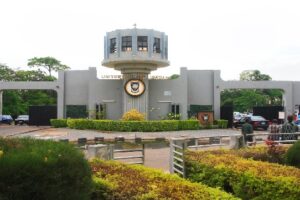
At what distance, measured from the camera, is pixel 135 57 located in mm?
33156

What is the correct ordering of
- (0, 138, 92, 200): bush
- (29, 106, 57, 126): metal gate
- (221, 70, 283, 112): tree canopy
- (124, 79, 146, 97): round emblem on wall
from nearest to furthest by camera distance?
(0, 138, 92, 200): bush
(124, 79, 146, 97): round emblem on wall
(29, 106, 57, 126): metal gate
(221, 70, 283, 112): tree canopy

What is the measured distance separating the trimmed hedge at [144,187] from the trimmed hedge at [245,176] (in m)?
1.73

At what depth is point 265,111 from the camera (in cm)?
4181

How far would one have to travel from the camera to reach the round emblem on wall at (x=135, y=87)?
34969mm

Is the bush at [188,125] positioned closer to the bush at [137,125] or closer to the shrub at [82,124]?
the bush at [137,125]

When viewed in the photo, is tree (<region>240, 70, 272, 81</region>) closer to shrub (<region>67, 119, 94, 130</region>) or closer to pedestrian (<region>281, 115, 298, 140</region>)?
shrub (<region>67, 119, 94, 130</region>)

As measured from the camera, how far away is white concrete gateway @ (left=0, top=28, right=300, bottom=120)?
34094 mm

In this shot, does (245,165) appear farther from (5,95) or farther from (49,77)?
(49,77)

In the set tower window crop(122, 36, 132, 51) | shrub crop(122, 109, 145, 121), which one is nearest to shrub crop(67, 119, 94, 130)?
shrub crop(122, 109, 145, 121)

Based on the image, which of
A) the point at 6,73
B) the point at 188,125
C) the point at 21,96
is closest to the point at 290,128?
the point at 188,125

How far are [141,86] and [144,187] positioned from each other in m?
28.8

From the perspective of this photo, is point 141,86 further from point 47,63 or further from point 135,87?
point 47,63

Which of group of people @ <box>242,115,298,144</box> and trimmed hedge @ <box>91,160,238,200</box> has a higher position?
group of people @ <box>242,115,298,144</box>

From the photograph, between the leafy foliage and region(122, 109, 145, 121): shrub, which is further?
the leafy foliage
